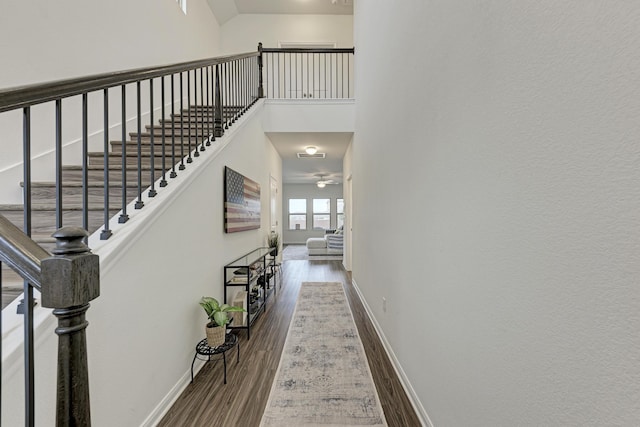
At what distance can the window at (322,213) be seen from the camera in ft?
41.0

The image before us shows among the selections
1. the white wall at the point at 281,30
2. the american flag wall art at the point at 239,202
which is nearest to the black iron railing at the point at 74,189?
the american flag wall art at the point at 239,202

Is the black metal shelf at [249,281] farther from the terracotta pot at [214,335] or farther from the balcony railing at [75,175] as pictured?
the balcony railing at [75,175]

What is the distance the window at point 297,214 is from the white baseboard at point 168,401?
10219mm

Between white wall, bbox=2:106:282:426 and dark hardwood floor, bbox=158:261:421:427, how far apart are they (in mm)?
150

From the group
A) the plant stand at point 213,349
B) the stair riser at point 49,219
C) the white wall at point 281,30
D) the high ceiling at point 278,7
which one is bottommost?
the plant stand at point 213,349

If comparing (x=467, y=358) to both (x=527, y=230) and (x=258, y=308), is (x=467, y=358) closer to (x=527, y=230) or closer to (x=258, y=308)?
(x=527, y=230)

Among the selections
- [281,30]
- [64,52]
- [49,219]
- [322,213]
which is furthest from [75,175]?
[322,213]

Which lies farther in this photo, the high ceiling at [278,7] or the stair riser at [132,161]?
the high ceiling at [278,7]

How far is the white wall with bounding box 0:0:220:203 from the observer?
201 cm

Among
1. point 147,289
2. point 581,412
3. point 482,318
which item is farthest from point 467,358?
point 147,289

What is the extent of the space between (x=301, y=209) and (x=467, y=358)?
11.5m

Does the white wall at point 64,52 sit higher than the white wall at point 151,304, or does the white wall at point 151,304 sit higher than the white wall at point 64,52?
the white wall at point 64,52

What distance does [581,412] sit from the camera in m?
0.68

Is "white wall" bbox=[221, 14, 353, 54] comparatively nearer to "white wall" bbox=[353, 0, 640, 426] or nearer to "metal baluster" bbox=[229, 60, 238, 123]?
"metal baluster" bbox=[229, 60, 238, 123]
